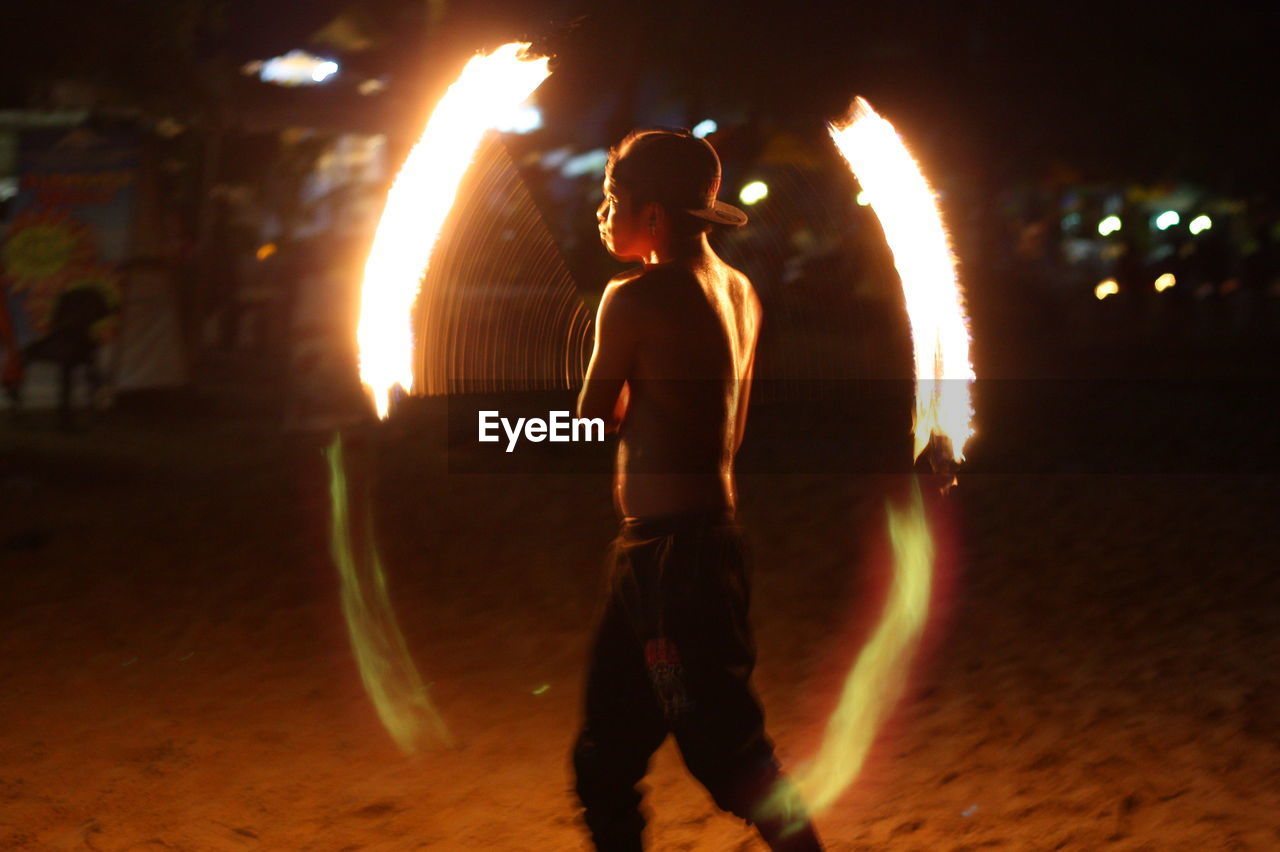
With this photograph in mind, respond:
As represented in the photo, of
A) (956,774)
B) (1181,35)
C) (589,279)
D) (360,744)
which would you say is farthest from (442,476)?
(1181,35)

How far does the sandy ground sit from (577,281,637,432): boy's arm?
5.46 ft

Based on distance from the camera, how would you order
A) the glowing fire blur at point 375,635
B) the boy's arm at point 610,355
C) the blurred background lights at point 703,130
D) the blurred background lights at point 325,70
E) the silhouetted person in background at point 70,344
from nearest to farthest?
the boy's arm at point 610,355
the blurred background lights at point 703,130
the glowing fire blur at point 375,635
the silhouetted person in background at point 70,344
the blurred background lights at point 325,70

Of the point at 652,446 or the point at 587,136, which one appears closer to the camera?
the point at 652,446

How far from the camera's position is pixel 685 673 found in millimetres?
2947

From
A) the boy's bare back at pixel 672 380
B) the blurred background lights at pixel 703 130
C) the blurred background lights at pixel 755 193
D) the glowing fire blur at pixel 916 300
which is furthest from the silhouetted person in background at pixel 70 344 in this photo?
the boy's bare back at pixel 672 380

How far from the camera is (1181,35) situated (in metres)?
16.8

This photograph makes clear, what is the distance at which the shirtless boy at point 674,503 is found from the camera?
2.91 meters

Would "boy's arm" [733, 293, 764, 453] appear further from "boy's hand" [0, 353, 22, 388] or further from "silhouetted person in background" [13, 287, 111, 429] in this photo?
"boy's hand" [0, 353, 22, 388]

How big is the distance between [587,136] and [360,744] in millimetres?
19972

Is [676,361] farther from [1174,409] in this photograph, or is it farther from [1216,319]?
[1216,319]

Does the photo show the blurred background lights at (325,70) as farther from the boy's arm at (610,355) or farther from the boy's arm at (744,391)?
the boy's arm at (610,355)

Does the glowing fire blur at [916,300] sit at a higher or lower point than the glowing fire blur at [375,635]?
higher

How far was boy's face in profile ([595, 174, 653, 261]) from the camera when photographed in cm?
296

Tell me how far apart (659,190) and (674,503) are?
0.70 meters
